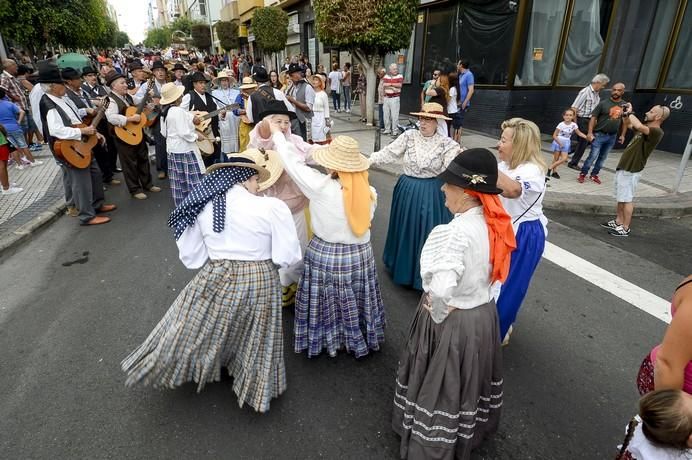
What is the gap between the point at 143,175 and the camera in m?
7.33

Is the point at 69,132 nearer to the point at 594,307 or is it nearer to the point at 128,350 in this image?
the point at 128,350

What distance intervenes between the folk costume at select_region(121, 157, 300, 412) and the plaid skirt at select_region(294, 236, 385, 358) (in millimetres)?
427

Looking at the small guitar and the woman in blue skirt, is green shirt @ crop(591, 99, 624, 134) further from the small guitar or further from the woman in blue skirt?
the small guitar

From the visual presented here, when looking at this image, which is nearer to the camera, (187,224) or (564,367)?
(187,224)

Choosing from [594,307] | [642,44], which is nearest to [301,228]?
[594,307]

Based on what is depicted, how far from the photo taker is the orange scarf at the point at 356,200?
9.13 feet

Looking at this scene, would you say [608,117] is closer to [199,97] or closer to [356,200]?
[356,200]

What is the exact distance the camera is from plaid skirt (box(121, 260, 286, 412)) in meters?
2.50

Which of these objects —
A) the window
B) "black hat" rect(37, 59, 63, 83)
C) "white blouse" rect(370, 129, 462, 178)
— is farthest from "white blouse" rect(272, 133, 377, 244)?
the window

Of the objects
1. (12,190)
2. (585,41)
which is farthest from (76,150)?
(585,41)

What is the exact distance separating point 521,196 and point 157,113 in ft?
24.3

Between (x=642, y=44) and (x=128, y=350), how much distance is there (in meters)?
12.4

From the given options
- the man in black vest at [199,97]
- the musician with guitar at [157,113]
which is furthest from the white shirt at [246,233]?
the musician with guitar at [157,113]

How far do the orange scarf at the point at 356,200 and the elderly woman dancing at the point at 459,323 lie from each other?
30.3 inches
